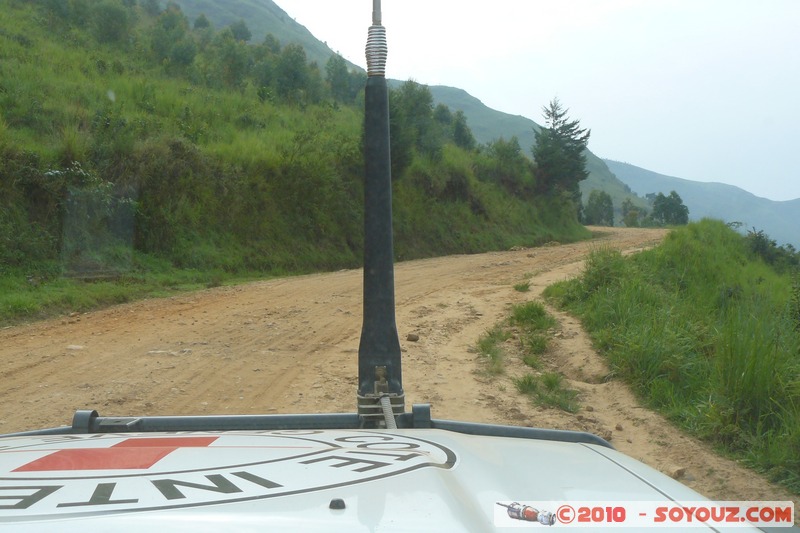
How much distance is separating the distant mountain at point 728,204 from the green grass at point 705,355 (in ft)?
31.8

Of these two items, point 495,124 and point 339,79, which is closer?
point 339,79

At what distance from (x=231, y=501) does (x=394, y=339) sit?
1530 mm

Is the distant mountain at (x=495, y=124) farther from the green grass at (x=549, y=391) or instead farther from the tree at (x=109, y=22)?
the green grass at (x=549, y=391)

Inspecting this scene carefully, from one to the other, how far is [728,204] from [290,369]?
46544 mm

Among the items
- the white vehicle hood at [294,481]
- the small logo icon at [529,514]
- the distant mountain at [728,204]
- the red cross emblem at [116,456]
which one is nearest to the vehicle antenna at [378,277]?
the white vehicle hood at [294,481]

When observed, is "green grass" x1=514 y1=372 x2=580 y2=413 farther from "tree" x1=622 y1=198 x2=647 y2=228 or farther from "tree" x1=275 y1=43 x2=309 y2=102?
"tree" x1=622 y1=198 x2=647 y2=228

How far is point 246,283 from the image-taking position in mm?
13008

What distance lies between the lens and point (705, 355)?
6.50 m

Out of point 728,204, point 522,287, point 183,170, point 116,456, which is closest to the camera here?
point 116,456

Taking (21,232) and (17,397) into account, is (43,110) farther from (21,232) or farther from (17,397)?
(17,397)

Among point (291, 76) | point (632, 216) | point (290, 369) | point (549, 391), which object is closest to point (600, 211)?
point (632, 216)

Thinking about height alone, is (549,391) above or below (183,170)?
below

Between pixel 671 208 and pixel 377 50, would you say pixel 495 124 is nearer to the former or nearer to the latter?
pixel 671 208

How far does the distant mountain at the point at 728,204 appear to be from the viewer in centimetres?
2095
